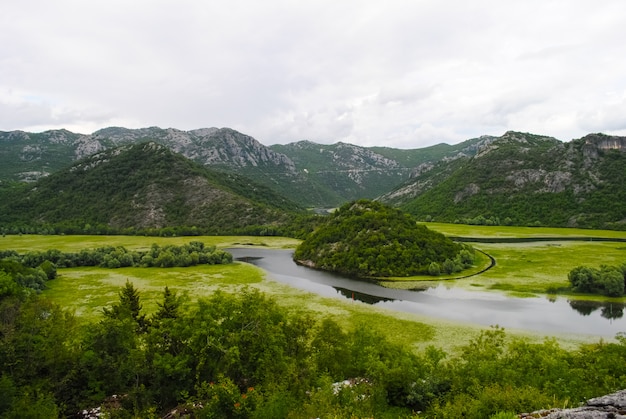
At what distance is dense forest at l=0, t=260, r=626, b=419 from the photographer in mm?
24688

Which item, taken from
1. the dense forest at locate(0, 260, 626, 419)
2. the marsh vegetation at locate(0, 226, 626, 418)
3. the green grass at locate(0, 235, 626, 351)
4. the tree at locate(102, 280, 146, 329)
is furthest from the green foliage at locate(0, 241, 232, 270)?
the dense forest at locate(0, 260, 626, 419)

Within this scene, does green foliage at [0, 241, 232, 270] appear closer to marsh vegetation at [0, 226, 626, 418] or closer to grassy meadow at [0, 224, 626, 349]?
grassy meadow at [0, 224, 626, 349]

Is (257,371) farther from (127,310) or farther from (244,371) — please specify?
(127,310)

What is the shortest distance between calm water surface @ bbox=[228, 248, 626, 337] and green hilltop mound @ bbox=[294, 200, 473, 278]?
366 inches

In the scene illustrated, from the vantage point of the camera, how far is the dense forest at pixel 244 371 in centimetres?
2469

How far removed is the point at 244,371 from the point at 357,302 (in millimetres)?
38524

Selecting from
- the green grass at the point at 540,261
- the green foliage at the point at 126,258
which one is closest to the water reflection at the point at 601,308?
the green grass at the point at 540,261

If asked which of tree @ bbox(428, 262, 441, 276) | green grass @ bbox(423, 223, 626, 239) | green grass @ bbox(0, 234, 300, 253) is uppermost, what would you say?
green grass @ bbox(423, 223, 626, 239)

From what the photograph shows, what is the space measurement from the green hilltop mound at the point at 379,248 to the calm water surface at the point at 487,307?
9.29 meters

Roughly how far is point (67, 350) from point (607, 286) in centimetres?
7594

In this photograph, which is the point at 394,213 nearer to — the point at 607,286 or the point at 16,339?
the point at 607,286

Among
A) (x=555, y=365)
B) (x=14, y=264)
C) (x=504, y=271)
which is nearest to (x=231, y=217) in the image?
(x=14, y=264)

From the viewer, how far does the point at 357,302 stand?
2557 inches

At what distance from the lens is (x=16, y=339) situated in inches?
1134
